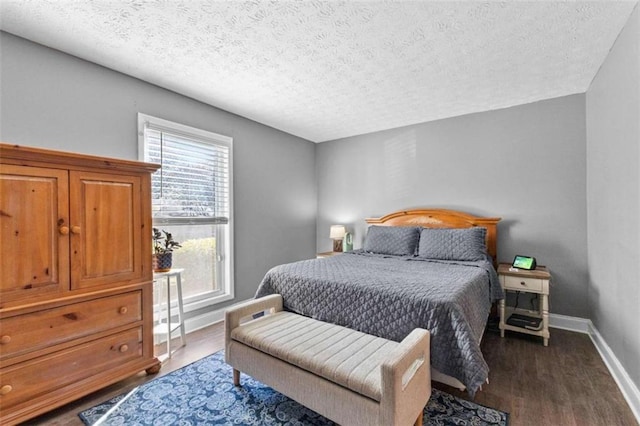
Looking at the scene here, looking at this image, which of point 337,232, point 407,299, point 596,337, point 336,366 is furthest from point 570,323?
point 336,366

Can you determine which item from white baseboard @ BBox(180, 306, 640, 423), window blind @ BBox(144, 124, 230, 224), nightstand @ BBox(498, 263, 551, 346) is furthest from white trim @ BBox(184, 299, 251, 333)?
nightstand @ BBox(498, 263, 551, 346)

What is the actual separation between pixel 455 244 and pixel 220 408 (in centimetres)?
252

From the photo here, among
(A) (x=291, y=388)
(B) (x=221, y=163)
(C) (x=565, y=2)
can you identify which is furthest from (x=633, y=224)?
(B) (x=221, y=163)

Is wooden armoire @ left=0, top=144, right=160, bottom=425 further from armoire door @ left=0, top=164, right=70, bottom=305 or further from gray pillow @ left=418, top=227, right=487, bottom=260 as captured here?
gray pillow @ left=418, top=227, right=487, bottom=260

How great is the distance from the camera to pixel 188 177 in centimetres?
304

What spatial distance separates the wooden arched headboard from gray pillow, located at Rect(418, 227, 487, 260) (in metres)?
0.30

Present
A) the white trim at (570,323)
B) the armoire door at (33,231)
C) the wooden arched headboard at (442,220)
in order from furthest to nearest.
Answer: the wooden arched headboard at (442,220) → the white trim at (570,323) → the armoire door at (33,231)

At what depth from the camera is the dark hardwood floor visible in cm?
172

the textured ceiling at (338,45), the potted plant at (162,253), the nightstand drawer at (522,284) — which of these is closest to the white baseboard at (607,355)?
the nightstand drawer at (522,284)

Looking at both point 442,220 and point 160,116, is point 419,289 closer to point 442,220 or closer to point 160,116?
point 442,220

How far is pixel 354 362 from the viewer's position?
155 centimetres

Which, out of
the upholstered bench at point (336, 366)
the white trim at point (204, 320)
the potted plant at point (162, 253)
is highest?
the potted plant at point (162, 253)

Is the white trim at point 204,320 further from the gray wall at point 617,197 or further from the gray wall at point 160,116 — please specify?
the gray wall at point 617,197

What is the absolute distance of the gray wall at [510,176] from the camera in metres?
2.98
